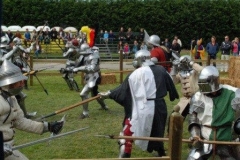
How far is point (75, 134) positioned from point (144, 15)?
27.4m

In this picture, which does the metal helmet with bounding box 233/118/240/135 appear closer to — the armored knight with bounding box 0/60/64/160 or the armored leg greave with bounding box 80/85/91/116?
the armored knight with bounding box 0/60/64/160

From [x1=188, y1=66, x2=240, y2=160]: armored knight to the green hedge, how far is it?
101 feet

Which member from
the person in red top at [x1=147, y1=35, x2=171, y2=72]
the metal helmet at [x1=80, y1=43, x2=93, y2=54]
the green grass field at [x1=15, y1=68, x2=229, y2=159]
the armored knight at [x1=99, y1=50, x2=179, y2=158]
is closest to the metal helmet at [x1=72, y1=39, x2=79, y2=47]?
the green grass field at [x1=15, y1=68, x2=229, y2=159]

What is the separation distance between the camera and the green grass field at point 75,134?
31.2 feet

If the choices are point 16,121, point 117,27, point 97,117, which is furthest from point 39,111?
point 117,27

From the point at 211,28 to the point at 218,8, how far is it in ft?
4.25

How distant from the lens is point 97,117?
500 inches

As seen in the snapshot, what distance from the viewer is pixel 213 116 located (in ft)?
23.0

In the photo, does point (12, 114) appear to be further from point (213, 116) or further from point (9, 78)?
point (213, 116)

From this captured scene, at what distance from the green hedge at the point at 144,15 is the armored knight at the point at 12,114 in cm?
3151

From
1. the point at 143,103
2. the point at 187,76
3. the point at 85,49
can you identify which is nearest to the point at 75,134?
the point at 187,76

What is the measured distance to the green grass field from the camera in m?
9.52

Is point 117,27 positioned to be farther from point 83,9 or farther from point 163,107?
point 163,107

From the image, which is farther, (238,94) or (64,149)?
(64,149)
